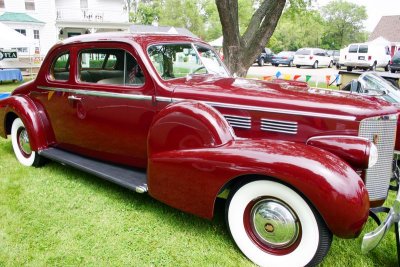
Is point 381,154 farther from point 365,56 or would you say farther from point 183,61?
point 365,56

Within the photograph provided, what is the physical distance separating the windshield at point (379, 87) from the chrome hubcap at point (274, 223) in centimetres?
380

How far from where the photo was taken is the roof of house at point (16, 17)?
22788 millimetres

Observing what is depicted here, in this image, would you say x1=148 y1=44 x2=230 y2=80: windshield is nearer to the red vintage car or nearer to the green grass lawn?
the red vintage car

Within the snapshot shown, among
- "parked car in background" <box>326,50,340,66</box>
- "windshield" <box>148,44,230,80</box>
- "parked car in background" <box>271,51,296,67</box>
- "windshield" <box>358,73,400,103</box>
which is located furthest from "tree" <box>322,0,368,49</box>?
"windshield" <box>148,44,230,80</box>

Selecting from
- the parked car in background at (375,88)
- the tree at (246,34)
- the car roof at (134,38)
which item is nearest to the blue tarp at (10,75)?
the tree at (246,34)

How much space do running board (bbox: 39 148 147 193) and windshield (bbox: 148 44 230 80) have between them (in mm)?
1075

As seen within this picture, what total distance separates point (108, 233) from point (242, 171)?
1449 mm

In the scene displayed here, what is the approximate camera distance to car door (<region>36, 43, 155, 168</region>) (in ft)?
11.8

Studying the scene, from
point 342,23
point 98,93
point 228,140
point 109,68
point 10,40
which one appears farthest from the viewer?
point 342,23

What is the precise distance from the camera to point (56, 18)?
26.3m

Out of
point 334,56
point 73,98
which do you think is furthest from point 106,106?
point 334,56

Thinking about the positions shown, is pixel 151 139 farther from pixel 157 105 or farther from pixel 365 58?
pixel 365 58

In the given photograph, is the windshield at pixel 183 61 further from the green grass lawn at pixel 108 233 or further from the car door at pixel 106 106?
the green grass lawn at pixel 108 233

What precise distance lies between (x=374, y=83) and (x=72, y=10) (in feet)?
86.8
